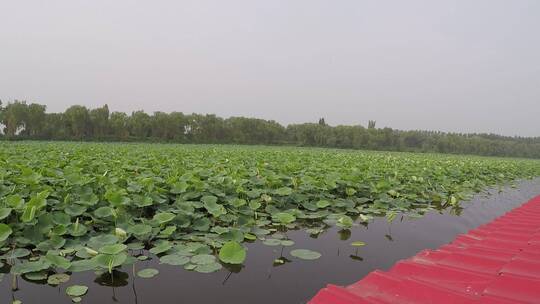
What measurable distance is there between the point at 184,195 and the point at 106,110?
46.3 meters

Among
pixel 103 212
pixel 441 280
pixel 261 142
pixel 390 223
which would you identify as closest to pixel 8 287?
pixel 103 212

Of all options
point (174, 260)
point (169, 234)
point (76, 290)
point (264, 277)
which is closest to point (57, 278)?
point (76, 290)

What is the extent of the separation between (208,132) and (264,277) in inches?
2015

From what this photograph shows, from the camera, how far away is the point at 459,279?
2.03m

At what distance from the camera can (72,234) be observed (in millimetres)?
2904

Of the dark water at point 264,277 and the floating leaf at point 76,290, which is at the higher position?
the floating leaf at point 76,290

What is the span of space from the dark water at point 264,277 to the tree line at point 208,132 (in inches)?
1704

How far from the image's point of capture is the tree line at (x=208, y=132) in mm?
40281

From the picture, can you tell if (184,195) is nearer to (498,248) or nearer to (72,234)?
(72,234)

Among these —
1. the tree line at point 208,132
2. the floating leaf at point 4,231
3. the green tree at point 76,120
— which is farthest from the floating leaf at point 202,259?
the green tree at point 76,120

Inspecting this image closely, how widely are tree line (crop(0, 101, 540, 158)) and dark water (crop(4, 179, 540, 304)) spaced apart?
4329cm

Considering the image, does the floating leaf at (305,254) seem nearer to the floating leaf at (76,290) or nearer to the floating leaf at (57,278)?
the floating leaf at (76,290)

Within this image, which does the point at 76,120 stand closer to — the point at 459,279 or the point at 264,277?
the point at 264,277

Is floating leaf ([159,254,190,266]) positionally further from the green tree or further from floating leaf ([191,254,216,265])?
the green tree
